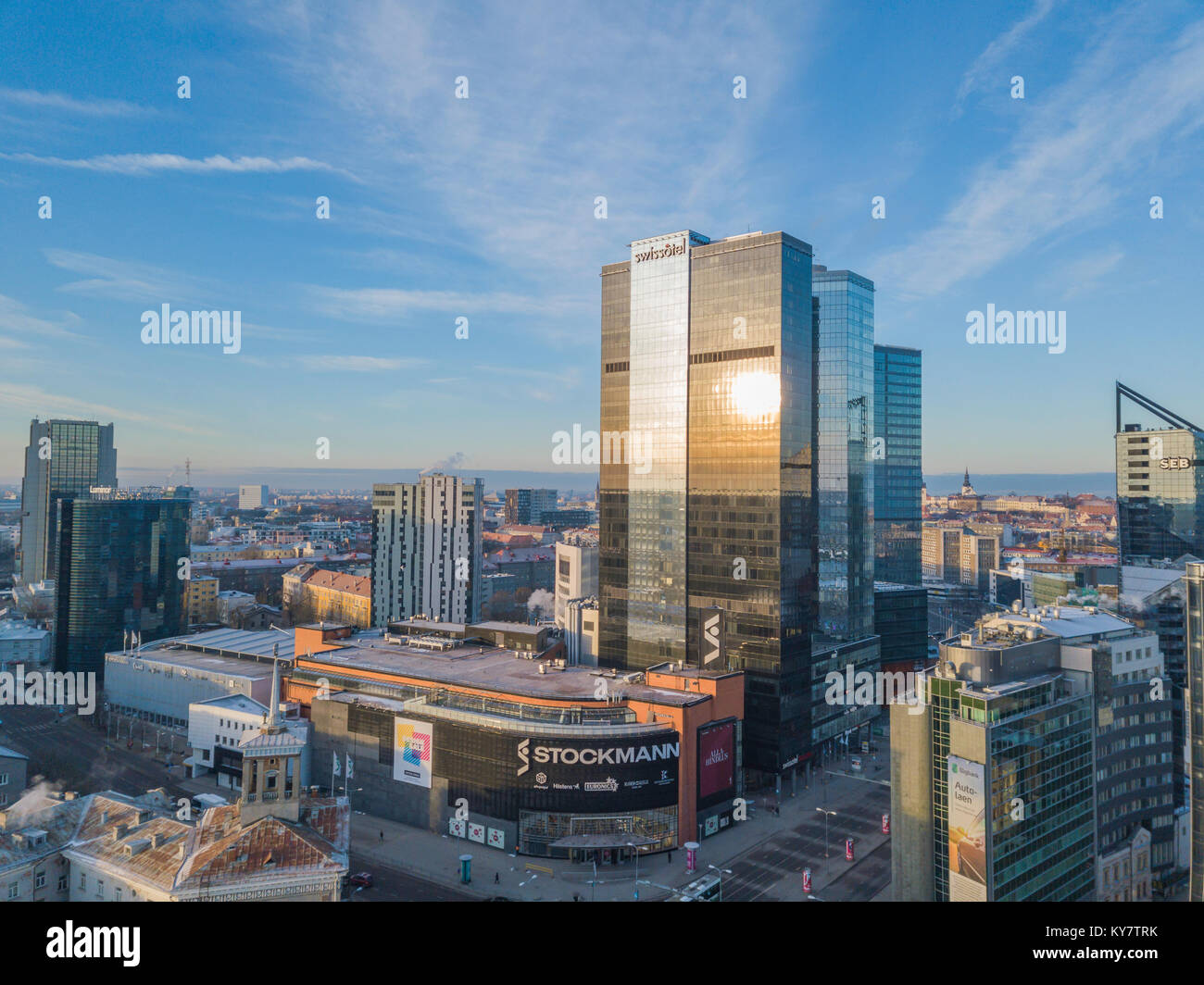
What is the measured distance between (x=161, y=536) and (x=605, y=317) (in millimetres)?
75412

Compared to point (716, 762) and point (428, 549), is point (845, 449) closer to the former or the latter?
point (716, 762)

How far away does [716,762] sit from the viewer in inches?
2357

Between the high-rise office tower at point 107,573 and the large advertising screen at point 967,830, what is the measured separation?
110262 mm

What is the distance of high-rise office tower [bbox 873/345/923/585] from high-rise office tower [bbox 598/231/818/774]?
4546 centimetres

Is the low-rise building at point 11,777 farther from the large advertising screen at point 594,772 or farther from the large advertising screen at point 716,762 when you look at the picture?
Answer: the large advertising screen at point 716,762

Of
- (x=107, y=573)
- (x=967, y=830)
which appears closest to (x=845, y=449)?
(x=967, y=830)

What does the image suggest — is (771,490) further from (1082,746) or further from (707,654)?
(1082,746)

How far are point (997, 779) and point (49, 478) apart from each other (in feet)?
599

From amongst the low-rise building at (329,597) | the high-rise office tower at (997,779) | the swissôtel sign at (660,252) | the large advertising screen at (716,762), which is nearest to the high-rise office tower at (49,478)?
the low-rise building at (329,597)

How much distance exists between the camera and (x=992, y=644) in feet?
163
